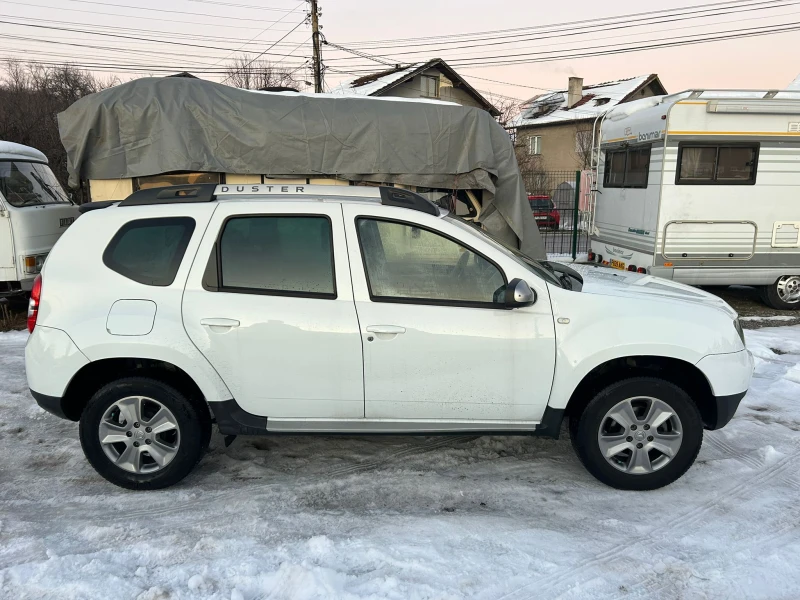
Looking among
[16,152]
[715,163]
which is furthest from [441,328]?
[16,152]

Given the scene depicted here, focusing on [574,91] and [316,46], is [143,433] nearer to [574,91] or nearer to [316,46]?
[316,46]

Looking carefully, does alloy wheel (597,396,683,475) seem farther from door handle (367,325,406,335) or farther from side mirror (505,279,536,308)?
door handle (367,325,406,335)

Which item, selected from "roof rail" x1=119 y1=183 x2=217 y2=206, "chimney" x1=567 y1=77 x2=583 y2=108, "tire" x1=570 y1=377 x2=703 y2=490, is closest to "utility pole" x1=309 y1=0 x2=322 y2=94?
"roof rail" x1=119 y1=183 x2=217 y2=206

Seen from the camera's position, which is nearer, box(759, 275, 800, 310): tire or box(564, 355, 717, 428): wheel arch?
box(564, 355, 717, 428): wheel arch

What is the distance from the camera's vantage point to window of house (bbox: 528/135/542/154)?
39500mm

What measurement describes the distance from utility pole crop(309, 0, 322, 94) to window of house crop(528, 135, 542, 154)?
20.9 meters

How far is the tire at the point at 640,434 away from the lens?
358 centimetres

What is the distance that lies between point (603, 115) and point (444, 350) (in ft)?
27.1

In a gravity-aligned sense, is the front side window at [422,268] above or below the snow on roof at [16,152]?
below

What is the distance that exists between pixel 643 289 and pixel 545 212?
10.8 meters

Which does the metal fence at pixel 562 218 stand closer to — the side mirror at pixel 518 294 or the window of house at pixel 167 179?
the window of house at pixel 167 179

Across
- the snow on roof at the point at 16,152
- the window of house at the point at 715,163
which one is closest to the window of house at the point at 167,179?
the snow on roof at the point at 16,152

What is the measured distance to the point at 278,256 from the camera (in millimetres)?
3621

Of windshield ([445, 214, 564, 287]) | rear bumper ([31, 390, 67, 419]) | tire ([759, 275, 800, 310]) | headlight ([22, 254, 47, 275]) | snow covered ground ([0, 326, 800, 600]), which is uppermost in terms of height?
windshield ([445, 214, 564, 287])
